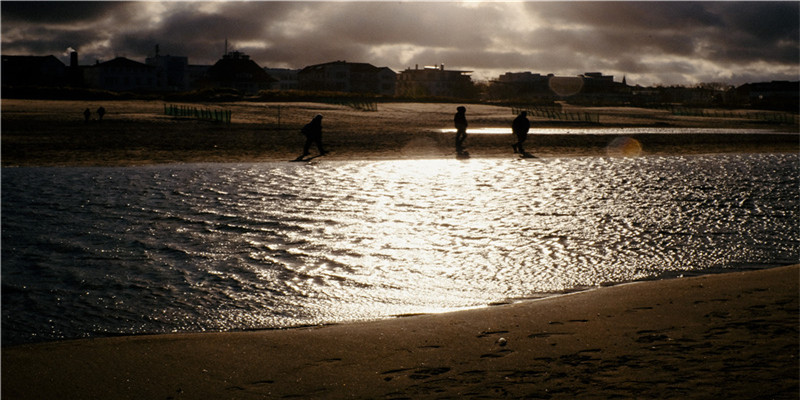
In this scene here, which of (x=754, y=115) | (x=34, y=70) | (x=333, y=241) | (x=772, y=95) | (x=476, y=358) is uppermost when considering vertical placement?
(x=34, y=70)

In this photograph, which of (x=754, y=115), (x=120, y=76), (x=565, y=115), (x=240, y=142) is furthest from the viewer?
(x=120, y=76)

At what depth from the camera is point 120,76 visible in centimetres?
11062

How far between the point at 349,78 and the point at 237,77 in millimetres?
22413

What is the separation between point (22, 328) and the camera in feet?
21.8

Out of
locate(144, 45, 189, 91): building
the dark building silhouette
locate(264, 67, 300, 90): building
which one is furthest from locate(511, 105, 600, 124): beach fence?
locate(264, 67, 300, 90): building

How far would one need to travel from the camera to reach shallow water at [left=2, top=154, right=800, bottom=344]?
291 inches

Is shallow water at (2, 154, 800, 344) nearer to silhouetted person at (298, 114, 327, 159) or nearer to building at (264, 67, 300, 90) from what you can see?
silhouetted person at (298, 114, 327, 159)

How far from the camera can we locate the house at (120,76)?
358 ft

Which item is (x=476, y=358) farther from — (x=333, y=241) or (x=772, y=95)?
(x=772, y=95)

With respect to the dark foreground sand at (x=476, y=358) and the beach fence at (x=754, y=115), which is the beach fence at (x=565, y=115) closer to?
the beach fence at (x=754, y=115)

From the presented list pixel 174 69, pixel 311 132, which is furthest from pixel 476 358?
pixel 174 69

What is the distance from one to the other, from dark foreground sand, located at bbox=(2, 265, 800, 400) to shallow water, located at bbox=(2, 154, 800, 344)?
68 centimetres

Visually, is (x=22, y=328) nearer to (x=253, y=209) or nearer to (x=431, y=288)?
(x=431, y=288)

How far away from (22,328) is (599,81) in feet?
492
